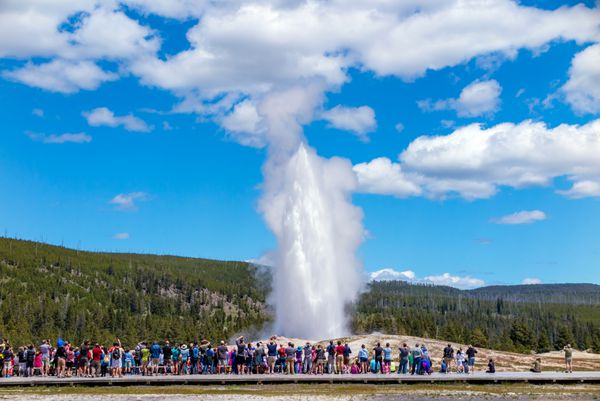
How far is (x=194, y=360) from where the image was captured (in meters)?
34.7

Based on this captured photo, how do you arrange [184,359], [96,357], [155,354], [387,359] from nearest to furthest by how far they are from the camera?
[96,357], [155,354], [184,359], [387,359]

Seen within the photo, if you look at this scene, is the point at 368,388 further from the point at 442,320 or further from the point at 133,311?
the point at 133,311

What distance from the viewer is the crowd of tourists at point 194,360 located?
33750 millimetres

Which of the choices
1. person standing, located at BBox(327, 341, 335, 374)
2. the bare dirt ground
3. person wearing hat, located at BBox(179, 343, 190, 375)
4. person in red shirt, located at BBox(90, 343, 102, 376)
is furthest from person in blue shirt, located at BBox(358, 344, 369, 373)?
person in red shirt, located at BBox(90, 343, 102, 376)

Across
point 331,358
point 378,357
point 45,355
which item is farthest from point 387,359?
point 45,355

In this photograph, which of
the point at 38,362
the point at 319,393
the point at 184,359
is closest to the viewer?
the point at 319,393

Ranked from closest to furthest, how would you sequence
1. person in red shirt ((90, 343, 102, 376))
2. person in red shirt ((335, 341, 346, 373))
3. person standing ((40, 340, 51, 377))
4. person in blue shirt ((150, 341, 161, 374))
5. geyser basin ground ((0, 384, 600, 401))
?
geyser basin ground ((0, 384, 600, 401)) → person in red shirt ((90, 343, 102, 376)) → person standing ((40, 340, 51, 377)) → person in blue shirt ((150, 341, 161, 374)) → person in red shirt ((335, 341, 346, 373))

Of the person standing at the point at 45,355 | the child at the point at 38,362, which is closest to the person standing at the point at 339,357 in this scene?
the person standing at the point at 45,355

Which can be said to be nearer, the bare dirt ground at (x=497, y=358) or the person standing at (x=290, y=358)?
the person standing at (x=290, y=358)

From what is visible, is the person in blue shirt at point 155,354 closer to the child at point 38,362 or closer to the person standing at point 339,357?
the child at point 38,362

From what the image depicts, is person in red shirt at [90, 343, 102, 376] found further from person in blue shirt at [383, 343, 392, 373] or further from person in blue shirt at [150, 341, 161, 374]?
person in blue shirt at [383, 343, 392, 373]

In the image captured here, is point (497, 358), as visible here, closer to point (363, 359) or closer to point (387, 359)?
point (387, 359)

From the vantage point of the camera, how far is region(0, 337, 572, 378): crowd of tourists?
111ft

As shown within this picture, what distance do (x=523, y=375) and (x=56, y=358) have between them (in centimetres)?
2233
